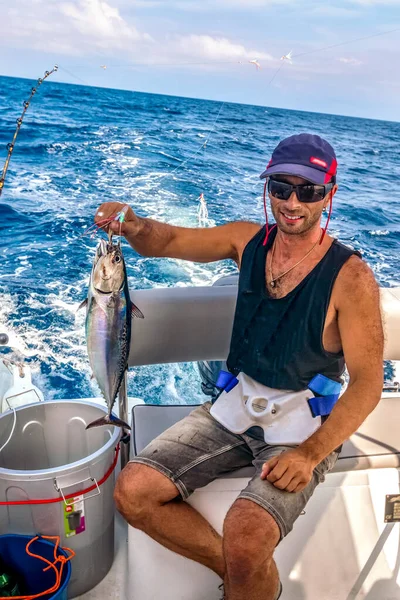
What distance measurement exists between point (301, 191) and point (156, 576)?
151cm

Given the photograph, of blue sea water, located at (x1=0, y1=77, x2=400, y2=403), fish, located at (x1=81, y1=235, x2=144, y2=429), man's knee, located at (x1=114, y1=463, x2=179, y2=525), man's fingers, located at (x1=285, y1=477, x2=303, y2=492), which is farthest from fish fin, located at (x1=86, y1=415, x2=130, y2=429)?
blue sea water, located at (x1=0, y1=77, x2=400, y2=403)

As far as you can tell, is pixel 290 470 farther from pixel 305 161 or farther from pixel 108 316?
pixel 305 161

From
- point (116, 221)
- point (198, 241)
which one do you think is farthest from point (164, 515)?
point (198, 241)

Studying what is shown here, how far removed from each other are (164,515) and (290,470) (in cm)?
46

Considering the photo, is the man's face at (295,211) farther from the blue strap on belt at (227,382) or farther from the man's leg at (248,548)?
the man's leg at (248,548)

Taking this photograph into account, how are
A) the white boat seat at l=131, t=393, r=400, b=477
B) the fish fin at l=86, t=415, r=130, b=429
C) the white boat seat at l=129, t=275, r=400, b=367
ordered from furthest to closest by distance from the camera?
the white boat seat at l=129, t=275, r=400, b=367 → the white boat seat at l=131, t=393, r=400, b=477 → the fish fin at l=86, t=415, r=130, b=429

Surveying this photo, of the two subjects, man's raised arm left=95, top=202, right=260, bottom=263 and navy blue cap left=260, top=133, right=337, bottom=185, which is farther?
man's raised arm left=95, top=202, right=260, bottom=263

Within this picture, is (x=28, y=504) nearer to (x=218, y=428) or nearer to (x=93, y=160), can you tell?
(x=218, y=428)

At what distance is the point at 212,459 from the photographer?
2.00 metres

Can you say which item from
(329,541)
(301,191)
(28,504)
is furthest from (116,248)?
(329,541)

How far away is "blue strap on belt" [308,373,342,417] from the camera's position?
6.59 feet

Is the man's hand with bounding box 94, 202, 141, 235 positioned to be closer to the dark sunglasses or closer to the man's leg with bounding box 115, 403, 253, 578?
the dark sunglasses

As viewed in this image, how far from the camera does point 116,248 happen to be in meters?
1.73

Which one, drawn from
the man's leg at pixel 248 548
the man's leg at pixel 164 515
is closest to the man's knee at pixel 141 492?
the man's leg at pixel 164 515
